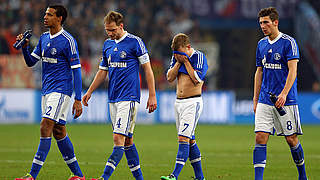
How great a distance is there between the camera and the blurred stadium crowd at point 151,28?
26438mm

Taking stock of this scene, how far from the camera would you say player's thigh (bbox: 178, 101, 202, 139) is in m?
8.95

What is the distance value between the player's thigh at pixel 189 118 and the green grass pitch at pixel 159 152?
119 cm

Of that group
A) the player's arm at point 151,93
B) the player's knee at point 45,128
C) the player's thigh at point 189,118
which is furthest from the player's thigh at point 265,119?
the player's knee at point 45,128

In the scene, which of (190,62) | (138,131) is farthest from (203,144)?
(190,62)

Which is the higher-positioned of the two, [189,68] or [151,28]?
[151,28]

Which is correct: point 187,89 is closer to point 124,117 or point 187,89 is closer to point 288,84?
point 124,117

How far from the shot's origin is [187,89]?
9.16 m

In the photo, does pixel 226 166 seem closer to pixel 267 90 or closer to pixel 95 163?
pixel 95 163

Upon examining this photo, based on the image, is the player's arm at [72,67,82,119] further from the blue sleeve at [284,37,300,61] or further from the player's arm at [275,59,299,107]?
the blue sleeve at [284,37,300,61]

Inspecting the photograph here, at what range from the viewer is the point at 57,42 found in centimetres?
860

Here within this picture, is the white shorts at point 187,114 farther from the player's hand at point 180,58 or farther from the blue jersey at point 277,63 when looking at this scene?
the blue jersey at point 277,63

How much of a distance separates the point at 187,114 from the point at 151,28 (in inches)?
745

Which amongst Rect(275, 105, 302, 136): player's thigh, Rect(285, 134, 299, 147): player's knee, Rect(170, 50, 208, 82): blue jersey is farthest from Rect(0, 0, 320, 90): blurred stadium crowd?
Rect(275, 105, 302, 136): player's thigh

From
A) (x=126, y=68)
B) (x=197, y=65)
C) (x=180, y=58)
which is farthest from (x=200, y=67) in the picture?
(x=126, y=68)
